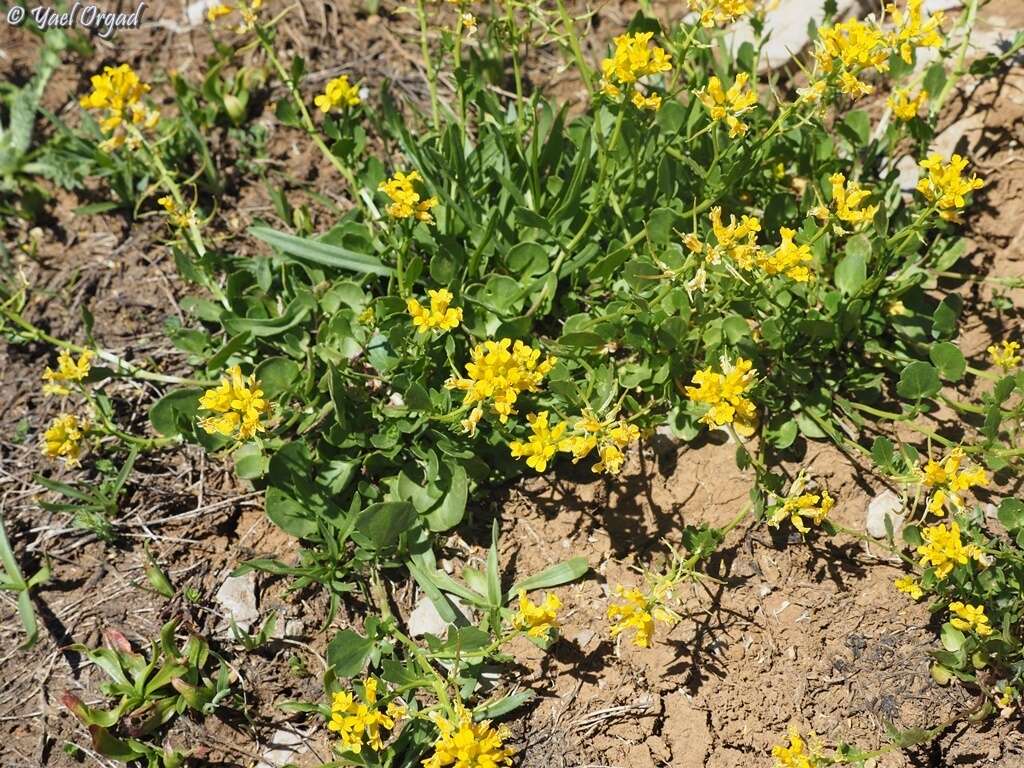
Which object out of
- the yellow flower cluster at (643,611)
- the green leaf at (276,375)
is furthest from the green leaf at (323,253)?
the yellow flower cluster at (643,611)

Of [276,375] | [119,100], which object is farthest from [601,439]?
[119,100]

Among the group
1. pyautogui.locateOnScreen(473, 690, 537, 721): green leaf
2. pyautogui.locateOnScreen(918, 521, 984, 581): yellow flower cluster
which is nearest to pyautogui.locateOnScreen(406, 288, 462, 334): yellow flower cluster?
pyautogui.locateOnScreen(473, 690, 537, 721): green leaf

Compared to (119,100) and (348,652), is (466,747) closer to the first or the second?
(348,652)

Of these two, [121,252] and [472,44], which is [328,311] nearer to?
[121,252]

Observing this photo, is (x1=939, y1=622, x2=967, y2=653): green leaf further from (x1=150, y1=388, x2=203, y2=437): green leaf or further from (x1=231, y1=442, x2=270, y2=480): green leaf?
(x1=150, y1=388, x2=203, y2=437): green leaf

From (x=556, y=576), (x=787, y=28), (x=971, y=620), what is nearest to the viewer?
(x=971, y=620)

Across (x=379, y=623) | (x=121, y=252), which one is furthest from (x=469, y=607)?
(x=121, y=252)
